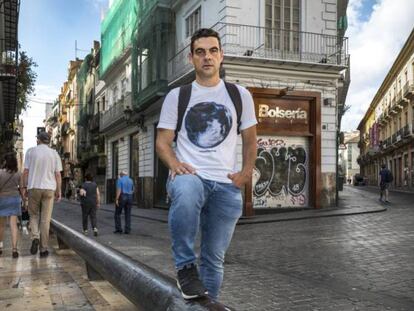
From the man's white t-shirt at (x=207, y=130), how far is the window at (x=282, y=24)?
15.7 metres

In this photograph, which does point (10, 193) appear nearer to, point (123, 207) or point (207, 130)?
point (123, 207)

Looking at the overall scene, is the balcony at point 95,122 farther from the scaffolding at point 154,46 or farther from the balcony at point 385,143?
the balcony at point 385,143

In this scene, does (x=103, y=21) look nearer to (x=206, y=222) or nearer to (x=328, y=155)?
(x=328, y=155)

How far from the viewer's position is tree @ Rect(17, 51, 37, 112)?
23145 mm

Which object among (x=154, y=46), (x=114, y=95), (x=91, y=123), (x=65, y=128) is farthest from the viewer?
(x=65, y=128)

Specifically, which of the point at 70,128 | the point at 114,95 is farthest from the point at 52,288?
the point at 70,128

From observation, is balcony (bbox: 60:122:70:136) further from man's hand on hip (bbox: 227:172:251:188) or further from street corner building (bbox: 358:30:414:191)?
man's hand on hip (bbox: 227:172:251:188)

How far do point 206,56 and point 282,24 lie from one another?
16213 mm

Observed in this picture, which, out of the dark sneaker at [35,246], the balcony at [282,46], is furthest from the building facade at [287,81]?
the dark sneaker at [35,246]

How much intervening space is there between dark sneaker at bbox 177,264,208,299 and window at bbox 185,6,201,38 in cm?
1775

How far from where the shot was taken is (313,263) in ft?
24.8

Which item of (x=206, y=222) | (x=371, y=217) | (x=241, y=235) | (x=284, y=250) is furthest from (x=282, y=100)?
(x=206, y=222)

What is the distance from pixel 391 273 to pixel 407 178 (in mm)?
41575

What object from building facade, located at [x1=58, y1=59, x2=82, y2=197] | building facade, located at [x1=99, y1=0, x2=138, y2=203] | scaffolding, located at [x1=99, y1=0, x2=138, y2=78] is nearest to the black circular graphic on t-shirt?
building facade, located at [x1=99, y1=0, x2=138, y2=203]
